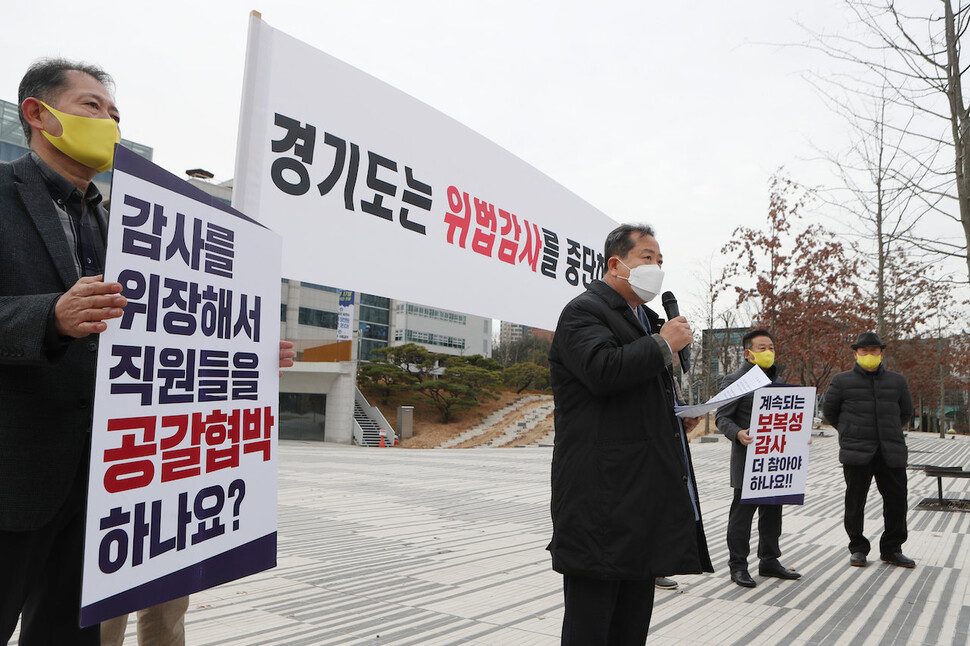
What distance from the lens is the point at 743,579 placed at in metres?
5.24

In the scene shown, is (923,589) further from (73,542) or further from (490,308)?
(73,542)

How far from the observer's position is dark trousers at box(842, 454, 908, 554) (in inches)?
237

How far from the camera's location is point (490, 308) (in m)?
3.39

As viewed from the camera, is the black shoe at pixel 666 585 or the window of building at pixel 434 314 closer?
the black shoe at pixel 666 585

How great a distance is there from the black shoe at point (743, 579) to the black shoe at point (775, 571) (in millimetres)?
328

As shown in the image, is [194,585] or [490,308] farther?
[490,308]

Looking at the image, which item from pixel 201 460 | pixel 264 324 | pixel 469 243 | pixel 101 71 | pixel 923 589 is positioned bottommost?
pixel 923 589

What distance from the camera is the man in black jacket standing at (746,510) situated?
5348 millimetres

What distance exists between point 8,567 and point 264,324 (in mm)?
911

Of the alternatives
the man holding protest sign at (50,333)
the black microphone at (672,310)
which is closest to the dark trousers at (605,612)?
the black microphone at (672,310)

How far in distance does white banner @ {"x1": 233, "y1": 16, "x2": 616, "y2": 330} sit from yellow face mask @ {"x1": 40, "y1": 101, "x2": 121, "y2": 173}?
19.8 inches

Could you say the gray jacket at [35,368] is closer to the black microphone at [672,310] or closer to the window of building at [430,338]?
the black microphone at [672,310]

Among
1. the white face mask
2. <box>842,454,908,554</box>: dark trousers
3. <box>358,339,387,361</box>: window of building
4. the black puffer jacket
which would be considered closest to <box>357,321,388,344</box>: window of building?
<box>358,339,387,361</box>: window of building

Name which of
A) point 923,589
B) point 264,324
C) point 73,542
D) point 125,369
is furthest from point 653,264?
point 923,589
